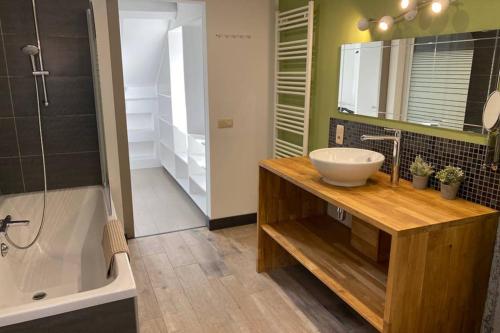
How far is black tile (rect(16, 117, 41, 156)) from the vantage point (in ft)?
8.75

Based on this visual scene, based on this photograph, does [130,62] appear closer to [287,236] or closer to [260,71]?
[260,71]

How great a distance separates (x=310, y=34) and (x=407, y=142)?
43.8 inches

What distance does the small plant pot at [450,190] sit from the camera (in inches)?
73.5

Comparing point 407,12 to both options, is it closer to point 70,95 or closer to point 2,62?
point 70,95

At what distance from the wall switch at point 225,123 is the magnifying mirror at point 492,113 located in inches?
82.1

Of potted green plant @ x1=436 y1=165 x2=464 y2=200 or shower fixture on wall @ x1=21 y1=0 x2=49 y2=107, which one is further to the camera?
shower fixture on wall @ x1=21 y1=0 x2=49 y2=107

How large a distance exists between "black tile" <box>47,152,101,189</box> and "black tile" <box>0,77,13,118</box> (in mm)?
390

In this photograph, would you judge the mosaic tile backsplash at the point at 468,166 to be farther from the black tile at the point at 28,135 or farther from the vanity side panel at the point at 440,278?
the black tile at the point at 28,135

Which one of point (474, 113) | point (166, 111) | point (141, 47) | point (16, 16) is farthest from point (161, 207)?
point (474, 113)

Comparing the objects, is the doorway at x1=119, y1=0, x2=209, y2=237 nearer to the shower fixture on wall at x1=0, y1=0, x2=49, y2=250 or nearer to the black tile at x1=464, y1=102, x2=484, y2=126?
the shower fixture on wall at x1=0, y1=0, x2=49, y2=250

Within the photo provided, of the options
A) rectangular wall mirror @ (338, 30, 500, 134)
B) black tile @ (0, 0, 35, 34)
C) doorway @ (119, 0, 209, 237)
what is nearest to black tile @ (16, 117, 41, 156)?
black tile @ (0, 0, 35, 34)

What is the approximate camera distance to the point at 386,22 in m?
2.21

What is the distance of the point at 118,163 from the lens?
3.03 m

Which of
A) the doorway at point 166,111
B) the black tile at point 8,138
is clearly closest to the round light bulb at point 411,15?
the doorway at point 166,111
